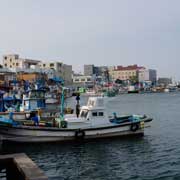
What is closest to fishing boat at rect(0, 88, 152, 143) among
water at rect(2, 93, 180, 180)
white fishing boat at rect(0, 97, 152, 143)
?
white fishing boat at rect(0, 97, 152, 143)

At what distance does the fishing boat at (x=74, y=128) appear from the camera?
30.2 metres

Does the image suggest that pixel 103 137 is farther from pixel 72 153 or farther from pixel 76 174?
pixel 76 174

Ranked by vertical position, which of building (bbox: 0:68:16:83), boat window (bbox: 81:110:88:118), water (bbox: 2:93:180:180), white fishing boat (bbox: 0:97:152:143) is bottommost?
water (bbox: 2:93:180:180)

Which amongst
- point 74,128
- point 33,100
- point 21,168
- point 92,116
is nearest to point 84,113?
point 92,116

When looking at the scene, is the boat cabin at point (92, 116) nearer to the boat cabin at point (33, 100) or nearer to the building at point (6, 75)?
the boat cabin at point (33, 100)

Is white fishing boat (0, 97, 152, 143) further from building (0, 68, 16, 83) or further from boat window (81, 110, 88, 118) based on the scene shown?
building (0, 68, 16, 83)

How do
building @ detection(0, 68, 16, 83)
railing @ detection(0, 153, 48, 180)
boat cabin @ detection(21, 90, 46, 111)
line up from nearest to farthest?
1. railing @ detection(0, 153, 48, 180)
2. boat cabin @ detection(21, 90, 46, 111)
3. building @ detection(0, 68, 16, 83)

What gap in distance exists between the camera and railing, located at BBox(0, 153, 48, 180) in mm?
10305

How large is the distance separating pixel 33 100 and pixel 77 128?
25769mm

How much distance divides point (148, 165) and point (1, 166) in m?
12.0

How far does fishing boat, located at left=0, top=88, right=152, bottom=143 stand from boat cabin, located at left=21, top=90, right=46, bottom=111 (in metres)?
22.3

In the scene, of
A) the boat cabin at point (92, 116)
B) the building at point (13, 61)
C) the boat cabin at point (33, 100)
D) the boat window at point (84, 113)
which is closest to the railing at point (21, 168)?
the boat cabin at point (92, 116)

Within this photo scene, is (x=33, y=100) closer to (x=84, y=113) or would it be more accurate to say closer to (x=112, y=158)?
(x=84, y=113)

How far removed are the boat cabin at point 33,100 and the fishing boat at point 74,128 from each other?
22.3 meters
